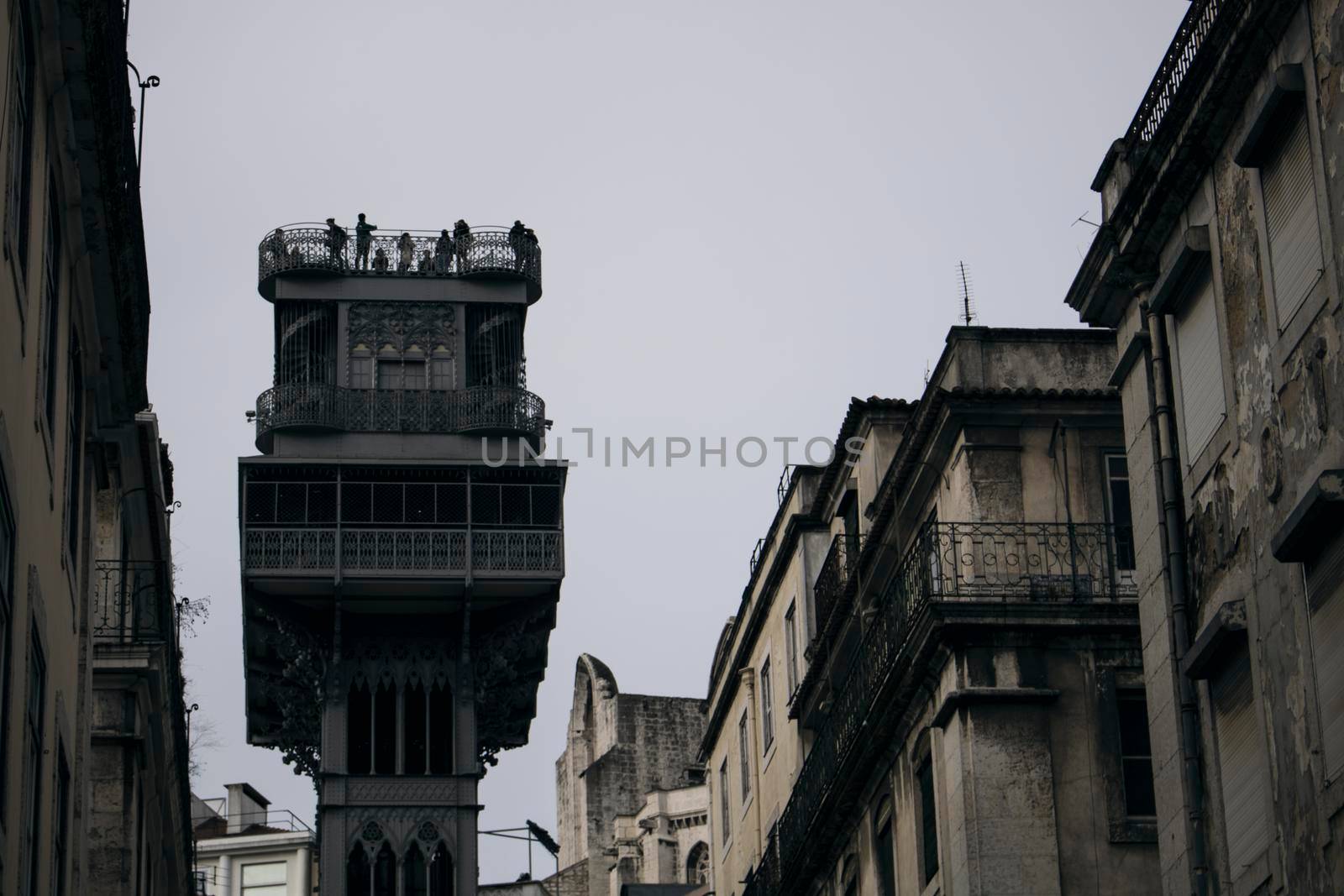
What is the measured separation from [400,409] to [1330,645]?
41.6 metres

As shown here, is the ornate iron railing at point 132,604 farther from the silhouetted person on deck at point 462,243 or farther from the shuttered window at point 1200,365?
the silhouetted person on deck at point 462,243

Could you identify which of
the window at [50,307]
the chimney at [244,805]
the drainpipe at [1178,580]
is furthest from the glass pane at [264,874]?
the drainpipe at [1178,580]

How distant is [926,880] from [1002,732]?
7.88ft

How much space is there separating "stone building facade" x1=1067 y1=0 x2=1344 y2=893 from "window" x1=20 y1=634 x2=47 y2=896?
26.4 ft

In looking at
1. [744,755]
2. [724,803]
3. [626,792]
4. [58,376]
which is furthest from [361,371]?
[626,792]

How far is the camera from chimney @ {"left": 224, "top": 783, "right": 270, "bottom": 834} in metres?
82.6

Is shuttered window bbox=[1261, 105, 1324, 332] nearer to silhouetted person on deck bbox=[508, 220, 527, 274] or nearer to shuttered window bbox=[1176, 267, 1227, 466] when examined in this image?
shuttered window bbox=[1176, 267, 1227, 466]

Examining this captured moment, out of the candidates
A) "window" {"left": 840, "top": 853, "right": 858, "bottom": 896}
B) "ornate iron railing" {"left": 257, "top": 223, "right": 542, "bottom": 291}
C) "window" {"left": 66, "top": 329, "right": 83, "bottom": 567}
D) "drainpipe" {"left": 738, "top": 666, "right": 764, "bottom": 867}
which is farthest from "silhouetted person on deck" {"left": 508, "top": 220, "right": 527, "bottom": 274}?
"window" {"left": 66, "top": 329, "right": 83, "bottom": 567}

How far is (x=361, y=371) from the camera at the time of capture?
57.4 metres

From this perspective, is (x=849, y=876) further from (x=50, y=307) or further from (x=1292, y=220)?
(x=1292, y=220)

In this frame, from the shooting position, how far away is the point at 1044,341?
29469mm

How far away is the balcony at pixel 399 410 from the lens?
56.5 meters

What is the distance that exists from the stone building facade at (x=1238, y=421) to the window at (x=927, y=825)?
28.1 feet

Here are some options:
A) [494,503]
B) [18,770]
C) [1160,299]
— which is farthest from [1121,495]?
[494,503]
